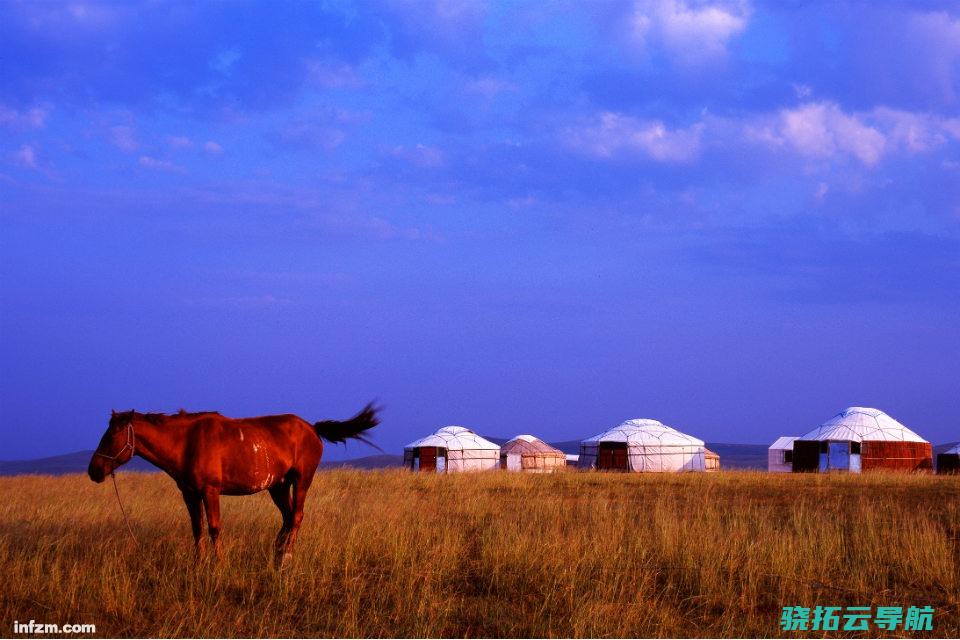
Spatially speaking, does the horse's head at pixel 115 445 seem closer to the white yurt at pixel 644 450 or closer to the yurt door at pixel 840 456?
the white yurt at pixel 644 450

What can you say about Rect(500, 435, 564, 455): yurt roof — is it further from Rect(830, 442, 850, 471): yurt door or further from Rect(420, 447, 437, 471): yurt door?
Rect(830, 442, 850, 471): yurt door

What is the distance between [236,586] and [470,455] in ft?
140

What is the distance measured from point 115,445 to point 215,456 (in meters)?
0.92

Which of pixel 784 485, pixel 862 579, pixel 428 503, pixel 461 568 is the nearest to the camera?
pixel 862 579

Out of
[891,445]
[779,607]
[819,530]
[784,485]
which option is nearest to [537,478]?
[784,485]

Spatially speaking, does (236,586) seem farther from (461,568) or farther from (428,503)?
(428,503)

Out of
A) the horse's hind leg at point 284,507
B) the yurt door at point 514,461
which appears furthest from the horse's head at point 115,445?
the yurt door at point 514,461

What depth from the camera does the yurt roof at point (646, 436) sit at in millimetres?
47375

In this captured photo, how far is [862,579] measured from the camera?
8.05 meters

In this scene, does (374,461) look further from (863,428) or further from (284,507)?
(284,507)

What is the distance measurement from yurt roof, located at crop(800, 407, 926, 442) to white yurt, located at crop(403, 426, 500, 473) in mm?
16980

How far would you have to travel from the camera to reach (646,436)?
47.8 metres

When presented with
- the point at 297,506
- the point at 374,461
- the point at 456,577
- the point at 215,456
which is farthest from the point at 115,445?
the point at 374,461

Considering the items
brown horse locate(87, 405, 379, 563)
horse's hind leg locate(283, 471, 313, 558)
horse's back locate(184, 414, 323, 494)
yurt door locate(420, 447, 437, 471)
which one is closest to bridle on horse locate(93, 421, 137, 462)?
brown horse locate(87, 405, 379, 563)
